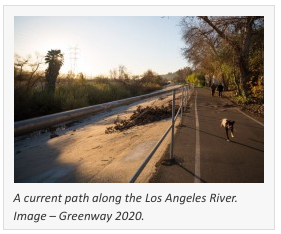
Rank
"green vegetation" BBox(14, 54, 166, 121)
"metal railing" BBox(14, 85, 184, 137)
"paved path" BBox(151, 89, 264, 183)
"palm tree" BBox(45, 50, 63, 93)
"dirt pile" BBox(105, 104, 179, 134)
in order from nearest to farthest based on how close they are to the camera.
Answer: "metal railing" BBox(14, 85, 184, 137) < "paved path" BBox(151, 89, 264, 183) < "dirt pile" BBox(105, 104, 179, 134) < "green vegetation" BBox(14, 54, 166, 121) < "palm tree" BBox(45, 50, 63, 93)

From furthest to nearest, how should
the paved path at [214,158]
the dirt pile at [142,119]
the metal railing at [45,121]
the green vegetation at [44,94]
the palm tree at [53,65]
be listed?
1. the palm tree at [53,65]
2. the green vegetation at [44,94]
3. the dirt pile at [142,119]
4. the paved path at [214,158]
5. the metal railing at [45,121]

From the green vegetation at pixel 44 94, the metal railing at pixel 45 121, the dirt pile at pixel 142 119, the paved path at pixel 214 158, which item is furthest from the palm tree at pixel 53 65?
the metal railing at pixel 45 121

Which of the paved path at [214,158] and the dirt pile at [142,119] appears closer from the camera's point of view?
the paved path at [214,158]

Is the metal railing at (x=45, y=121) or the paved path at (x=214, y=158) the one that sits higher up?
the metal railing at (x=45, y=121)

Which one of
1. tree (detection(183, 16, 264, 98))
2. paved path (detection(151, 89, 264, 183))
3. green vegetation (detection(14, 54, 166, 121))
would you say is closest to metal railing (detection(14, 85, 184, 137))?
paved path (detection(151, 89, 264, 183))

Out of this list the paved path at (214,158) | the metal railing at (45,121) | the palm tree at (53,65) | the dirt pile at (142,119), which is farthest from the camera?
the palm tree at (53,65)

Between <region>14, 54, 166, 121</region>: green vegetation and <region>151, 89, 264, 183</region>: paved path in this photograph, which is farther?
<region>14, 54, 166, 121</region>: green vegetation

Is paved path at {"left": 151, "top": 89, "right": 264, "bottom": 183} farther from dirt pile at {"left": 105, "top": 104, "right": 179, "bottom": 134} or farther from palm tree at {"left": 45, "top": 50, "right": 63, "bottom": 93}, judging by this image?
palm tree at {"left": 45, "top": 50, "right": 63, "bottom": 93}

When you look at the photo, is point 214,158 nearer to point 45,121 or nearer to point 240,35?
point 45,121

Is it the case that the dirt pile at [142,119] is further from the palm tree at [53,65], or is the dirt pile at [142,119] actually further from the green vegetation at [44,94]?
the palm tree at [53,65]

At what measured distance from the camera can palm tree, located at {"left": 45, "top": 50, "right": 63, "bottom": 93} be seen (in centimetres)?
1945

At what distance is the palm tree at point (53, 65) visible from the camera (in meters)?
19.5

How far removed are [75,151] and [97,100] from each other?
16.1 meters
